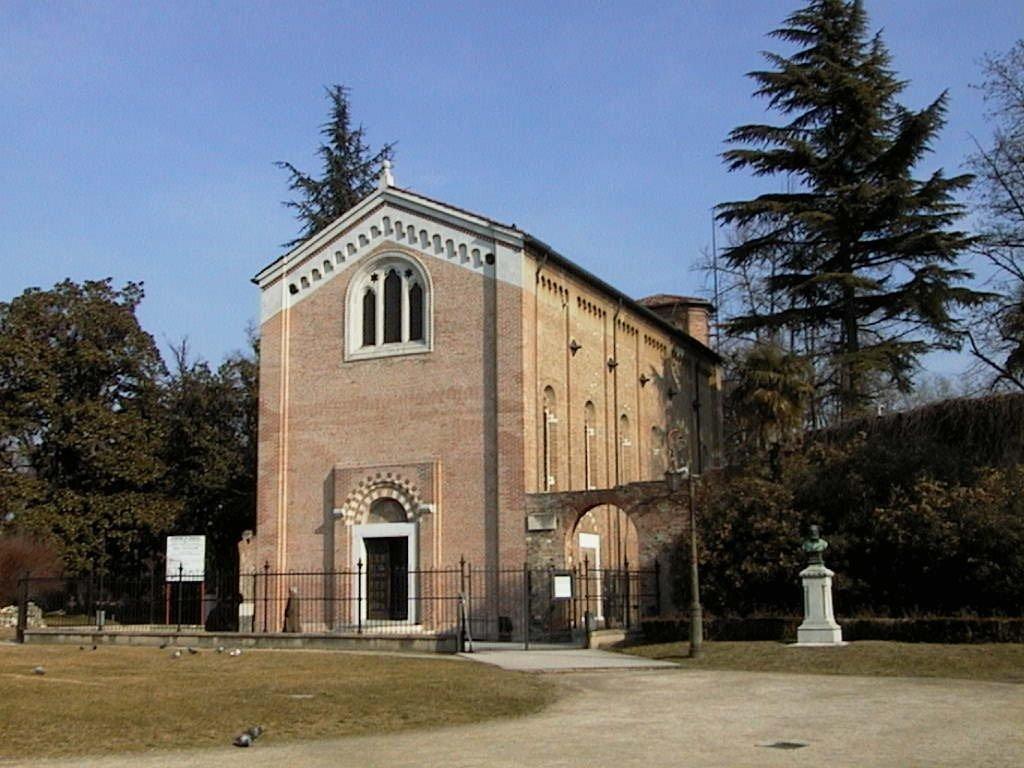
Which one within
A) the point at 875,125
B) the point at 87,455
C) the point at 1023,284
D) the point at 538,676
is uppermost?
the point at 875,125

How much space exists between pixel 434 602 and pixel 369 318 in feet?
27.3

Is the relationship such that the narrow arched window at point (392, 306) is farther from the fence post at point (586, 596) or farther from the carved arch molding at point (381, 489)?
the fence post at point (586, 596)

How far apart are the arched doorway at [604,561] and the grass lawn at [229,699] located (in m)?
7.71

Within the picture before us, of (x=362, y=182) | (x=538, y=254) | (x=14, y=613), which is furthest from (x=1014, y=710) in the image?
(x=362, y=182)

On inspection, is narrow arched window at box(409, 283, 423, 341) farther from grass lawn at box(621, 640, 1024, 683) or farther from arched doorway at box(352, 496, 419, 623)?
grass lawn at box(621, 640, 1024, 683)

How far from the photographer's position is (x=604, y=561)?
32.8 m

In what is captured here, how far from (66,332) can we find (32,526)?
23.7 ft

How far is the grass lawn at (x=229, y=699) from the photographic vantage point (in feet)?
41.3

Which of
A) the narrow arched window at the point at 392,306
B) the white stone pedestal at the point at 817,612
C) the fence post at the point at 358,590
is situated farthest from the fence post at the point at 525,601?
the narrow arched window at the point at 392,306

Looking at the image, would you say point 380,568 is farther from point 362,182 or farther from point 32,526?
point 362,182

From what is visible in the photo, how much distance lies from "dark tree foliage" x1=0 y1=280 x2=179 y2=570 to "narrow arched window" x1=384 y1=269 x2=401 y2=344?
13030mm

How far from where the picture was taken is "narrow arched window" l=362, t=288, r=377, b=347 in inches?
1282

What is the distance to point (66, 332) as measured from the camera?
41.4m

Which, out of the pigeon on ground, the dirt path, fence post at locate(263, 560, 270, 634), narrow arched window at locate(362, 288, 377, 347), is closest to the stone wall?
narrow arched window at locate(362, 288, 377, 347)
